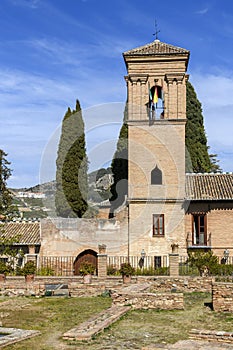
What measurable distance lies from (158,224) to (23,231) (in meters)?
8.37

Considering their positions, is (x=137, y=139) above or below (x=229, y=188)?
above

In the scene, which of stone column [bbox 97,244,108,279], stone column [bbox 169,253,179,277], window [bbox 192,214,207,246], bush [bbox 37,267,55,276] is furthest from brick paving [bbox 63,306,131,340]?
window [bbox 192,214,207,246]

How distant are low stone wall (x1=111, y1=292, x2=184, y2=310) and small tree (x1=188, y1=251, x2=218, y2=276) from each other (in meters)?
6.58

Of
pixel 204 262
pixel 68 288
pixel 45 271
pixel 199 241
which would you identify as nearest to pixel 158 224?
pixel 199 241

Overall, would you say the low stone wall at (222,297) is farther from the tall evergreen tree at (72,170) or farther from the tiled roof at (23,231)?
the tall evergreen tree at (72,170)

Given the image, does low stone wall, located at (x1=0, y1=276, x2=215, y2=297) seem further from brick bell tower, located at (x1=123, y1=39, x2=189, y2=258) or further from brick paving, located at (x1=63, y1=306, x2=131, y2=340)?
brick bell tower, located at (x1=123, y1=39, x2=189, y2=258)

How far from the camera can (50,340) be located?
34.5 ft

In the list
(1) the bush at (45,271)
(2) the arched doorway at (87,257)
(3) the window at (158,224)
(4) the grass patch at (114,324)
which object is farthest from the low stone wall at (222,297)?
(2) the arched doorway at (87,257)

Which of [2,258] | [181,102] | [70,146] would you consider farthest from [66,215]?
[181,102]

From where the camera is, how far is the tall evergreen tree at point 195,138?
37519 millimetres

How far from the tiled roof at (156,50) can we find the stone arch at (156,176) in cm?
673

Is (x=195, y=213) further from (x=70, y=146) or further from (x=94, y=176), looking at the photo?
(x=94, y=176)

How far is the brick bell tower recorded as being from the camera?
85.9 ft

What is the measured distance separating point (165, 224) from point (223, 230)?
11.2 ft
